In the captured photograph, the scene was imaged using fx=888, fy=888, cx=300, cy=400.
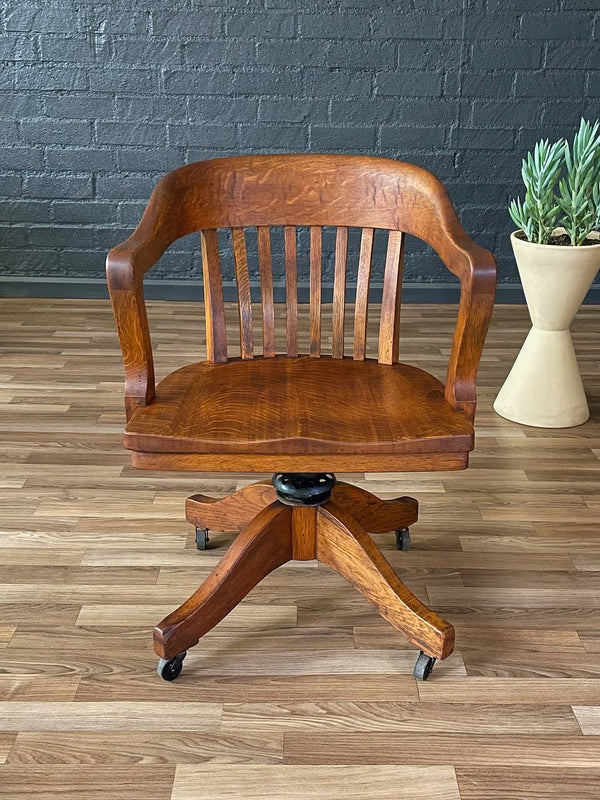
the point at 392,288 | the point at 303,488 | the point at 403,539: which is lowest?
the point at 403,539

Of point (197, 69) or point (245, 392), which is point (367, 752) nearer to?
point (245, 392)

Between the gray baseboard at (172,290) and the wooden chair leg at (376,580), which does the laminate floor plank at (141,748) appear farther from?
the gray baseboard at (172,290)

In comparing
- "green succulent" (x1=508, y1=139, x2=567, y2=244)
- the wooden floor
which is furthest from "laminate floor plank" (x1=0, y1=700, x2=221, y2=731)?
"green succulent" (x1=508, y1=139, x2=567, y2=244)

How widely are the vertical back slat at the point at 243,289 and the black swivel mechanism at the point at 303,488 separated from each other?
0.88 feet

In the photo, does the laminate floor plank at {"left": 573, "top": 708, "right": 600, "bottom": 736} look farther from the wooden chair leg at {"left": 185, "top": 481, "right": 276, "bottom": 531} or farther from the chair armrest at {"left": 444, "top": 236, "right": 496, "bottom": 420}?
the wooden chair leg at {"left": 185, "top": 481, "right": 276, "bottom": 531}

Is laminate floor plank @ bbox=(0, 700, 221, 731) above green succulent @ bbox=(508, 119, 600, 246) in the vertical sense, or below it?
below

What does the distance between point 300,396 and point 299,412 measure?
7 cm

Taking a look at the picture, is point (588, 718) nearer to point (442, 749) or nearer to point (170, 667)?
point (442, 749)

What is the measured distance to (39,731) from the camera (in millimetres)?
1320

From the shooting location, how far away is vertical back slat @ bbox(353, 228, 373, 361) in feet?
5.23

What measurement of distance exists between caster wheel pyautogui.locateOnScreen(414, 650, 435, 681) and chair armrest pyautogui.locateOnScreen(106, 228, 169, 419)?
0.60 meters

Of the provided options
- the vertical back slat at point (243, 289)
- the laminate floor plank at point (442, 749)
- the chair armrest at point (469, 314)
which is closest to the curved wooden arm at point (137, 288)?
the vertical back slat at point (243, 289)

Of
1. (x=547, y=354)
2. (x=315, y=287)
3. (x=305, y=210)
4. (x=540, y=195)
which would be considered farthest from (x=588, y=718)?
(x=540, y=195)

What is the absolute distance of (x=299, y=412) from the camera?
4.50 ft
